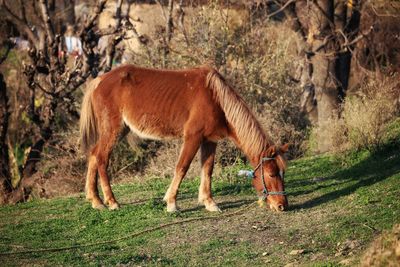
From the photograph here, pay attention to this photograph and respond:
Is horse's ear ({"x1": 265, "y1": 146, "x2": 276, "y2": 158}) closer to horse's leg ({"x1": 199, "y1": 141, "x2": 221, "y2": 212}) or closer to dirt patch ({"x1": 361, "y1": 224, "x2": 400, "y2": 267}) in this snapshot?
horse's leg ({"x1": 199, "y1": 141, "x2": 221, "y2": 212})

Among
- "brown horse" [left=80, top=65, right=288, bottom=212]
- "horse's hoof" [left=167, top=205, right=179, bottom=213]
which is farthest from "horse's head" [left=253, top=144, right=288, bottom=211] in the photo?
"horse's hoof" [left=167, top=205, right=179, bottom=213]

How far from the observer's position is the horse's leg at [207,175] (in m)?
10.3

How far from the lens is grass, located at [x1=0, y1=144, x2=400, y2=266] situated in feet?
26.5

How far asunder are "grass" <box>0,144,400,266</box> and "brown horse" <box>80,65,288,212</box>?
1.54ft

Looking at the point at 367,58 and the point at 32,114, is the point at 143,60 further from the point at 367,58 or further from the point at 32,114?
the point at 367,58

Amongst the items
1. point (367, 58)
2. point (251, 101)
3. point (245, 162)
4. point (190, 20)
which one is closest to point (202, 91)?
point (245, 162)

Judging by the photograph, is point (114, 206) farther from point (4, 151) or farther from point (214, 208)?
point (4, 151)

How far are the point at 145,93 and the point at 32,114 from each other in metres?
6.73

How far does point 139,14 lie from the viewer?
23.3 m

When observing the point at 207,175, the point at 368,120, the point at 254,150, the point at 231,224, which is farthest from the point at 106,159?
the point at 368,120

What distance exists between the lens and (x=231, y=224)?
9.39 metres

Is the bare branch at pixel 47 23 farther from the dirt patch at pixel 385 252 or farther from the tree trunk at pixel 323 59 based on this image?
the dirt patch at pixel 385 252

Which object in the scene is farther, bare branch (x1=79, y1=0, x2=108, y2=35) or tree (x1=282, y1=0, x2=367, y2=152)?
tree (x1=282, y1=0, x2=367, y2=152)

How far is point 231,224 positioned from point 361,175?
10.1 ft
